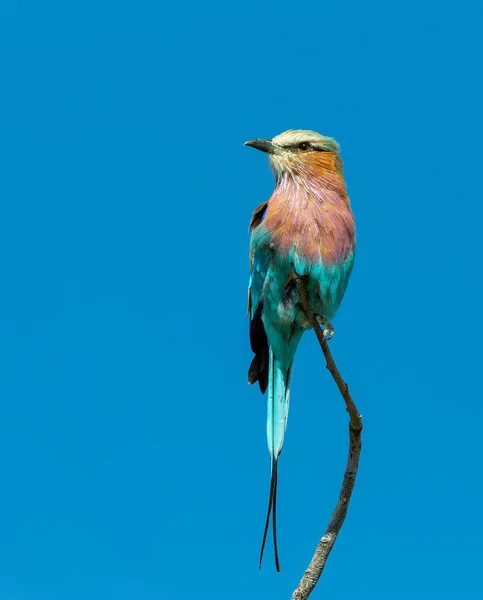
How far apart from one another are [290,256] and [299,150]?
0.76 meters

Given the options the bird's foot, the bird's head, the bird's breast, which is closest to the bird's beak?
the bird's head

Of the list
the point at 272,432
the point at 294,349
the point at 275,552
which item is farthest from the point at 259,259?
the point at 275,552

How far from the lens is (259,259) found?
165 inches

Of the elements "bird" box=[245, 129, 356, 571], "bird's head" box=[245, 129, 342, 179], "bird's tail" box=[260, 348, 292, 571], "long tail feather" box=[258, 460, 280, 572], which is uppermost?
"bird's head" box=[245, 129, 342, 179]

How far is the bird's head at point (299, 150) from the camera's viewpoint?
443 cm

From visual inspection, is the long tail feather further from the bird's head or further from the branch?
the bird's head

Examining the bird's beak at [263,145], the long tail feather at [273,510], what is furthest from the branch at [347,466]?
the bird's beak at [263,145]

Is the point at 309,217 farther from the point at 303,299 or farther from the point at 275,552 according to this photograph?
the point at 275,552

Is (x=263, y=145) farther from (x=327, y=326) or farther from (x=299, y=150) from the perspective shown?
(x=327, y=326)

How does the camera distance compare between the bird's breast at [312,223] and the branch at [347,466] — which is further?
the bird's breast at [312,223]

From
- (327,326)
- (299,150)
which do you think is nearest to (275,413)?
(327,326)

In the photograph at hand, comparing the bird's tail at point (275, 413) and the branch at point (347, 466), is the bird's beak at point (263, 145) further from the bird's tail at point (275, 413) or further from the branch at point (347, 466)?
the branch at point (347, 466)

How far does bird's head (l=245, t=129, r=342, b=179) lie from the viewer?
4.43 metres

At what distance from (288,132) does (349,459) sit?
1.92 metres
